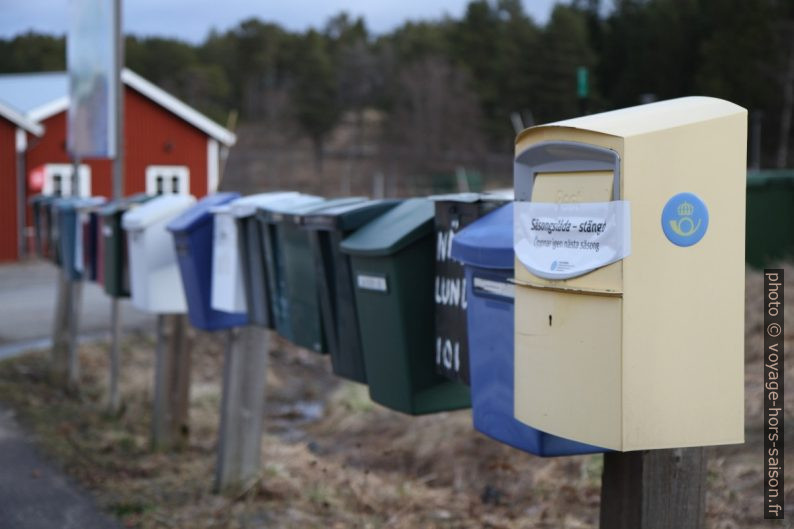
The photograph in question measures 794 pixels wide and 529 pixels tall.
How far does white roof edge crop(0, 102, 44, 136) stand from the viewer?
76.6ft

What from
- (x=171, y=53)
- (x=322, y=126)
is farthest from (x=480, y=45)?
(x=171, y=53)

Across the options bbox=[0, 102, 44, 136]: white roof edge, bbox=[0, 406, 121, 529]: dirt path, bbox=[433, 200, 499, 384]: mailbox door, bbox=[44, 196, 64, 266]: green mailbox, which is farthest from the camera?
bbox=[0, 102, 44, 136]: white roof edge

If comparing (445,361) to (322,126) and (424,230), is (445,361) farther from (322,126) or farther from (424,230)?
(322,126)

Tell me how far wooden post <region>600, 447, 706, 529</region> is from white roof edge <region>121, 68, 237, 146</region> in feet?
76.9

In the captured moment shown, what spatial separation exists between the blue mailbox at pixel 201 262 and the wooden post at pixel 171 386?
124cm

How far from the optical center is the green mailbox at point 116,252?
8.26 meters

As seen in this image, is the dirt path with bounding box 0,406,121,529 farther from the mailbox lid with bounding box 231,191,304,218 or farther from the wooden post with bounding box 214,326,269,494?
the mailbox lid with bounding box 231,191,304,218

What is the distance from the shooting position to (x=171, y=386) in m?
7.76

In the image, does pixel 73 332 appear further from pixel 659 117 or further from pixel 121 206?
pixel 659 117

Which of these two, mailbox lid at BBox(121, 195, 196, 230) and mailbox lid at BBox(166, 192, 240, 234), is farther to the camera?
mailbox lid at BBox(121, 195, 196, 230)

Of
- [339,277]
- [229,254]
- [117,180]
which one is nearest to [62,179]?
[117,180]

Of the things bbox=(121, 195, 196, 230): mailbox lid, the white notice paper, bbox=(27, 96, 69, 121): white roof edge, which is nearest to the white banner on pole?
bbox=(121, 195, 196, 230): mailbox lid

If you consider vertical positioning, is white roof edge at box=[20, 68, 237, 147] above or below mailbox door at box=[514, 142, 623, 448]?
above

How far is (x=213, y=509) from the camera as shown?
20.0 feet
